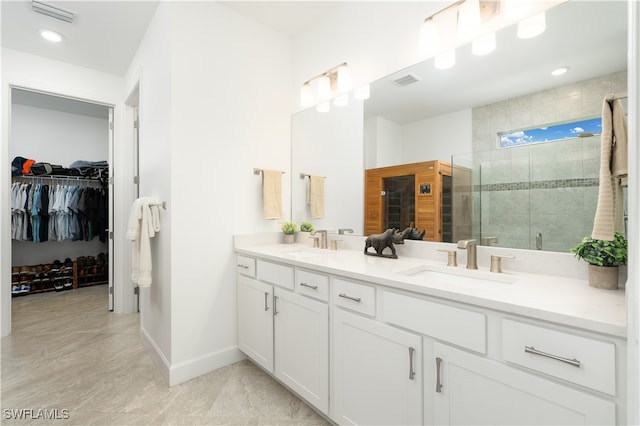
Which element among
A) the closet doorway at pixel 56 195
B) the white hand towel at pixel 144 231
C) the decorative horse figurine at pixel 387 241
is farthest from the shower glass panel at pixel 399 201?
the closet doorway at pixel 56 195

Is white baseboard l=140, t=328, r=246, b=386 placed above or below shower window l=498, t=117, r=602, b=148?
below

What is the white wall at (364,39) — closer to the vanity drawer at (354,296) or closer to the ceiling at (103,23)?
the ceiling at (103,23)

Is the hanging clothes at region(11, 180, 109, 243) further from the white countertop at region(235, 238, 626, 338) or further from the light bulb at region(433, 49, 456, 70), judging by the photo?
the light bulb at region(433, 49, 456, 70)

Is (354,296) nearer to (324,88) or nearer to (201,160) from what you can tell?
(201,160)

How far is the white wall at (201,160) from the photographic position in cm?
210

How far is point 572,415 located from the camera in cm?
86

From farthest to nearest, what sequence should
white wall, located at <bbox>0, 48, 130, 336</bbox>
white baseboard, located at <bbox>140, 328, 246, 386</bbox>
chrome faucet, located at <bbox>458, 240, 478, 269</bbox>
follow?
white wall, located at <bbox>0, 48, 130, 336</bbox>, white baseboard, located at <bbox>140, 328, 246, 386</bbox>, chrome faucet, located at <bbox>458, 240, 478, 269</bbox>

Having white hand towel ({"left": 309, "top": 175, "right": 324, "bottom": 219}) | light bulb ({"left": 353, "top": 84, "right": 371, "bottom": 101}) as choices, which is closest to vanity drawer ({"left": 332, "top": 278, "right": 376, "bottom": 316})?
white hand towel ({"left": 309, "top": 175, "right": 324, "bottom": 219})

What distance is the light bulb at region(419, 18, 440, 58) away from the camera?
5.71 feet

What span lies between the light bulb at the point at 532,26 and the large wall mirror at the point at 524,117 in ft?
0.07

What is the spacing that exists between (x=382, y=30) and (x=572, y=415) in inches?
87.7

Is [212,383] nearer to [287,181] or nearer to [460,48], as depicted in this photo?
[287,181]

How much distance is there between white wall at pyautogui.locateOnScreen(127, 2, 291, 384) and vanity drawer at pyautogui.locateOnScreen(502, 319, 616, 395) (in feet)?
6.32

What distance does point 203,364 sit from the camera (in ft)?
7.19
